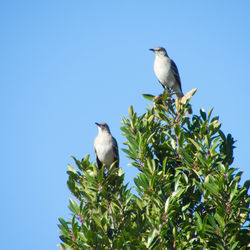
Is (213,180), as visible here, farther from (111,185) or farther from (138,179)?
(111,185)

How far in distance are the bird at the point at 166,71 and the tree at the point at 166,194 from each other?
14.6ft

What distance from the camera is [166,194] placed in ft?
13.5

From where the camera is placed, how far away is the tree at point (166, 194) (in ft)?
12.2

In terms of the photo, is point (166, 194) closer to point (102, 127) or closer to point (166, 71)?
point (102, 127)

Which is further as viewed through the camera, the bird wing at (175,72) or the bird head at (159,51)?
the bird head at (159,51)

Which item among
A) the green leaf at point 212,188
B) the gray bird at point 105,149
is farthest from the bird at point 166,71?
the green leaf at point 212,188

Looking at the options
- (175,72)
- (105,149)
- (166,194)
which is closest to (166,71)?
(175,72)

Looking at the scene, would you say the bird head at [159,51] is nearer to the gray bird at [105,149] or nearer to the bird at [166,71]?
the bird at [166,71]

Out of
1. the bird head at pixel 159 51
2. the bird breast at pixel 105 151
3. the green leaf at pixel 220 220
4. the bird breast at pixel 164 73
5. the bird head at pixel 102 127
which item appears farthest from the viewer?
the bird head at pixel 159 51

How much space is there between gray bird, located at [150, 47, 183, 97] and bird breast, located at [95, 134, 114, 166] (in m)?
2.27

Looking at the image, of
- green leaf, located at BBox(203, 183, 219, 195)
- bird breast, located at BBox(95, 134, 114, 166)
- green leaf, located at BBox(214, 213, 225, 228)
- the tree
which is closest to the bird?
bird breast, located at BBox(95, 134, 114, 166)

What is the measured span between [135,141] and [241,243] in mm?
1710

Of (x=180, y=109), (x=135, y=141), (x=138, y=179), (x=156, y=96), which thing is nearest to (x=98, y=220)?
(x=138, y=179)

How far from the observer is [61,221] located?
4.20 m
